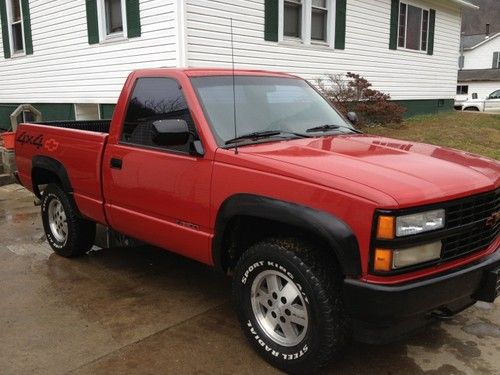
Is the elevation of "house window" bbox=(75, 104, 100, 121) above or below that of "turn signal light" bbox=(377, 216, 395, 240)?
above

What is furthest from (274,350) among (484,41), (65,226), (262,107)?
(484,41)

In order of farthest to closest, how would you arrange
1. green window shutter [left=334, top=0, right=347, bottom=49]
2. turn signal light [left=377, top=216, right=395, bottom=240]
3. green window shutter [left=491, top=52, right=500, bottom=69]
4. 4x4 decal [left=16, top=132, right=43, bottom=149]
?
green window shutter [left=491, top=52, right=500, bottom=69], green window shutter [left=334, top=0, right=347, bottom=49], 4x4 decal [left=16, top=132, right=43, bottom=149], turn signal light [left=377, top=216, right=395, bottom=240]

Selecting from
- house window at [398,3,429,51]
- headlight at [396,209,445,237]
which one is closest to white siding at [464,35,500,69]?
house window at [398,3,429,51]

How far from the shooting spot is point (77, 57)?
11.6 meters

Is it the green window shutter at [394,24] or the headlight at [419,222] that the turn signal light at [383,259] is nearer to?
the headlight at [419,222]

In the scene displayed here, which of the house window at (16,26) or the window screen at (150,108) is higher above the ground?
the house window at (16,26)

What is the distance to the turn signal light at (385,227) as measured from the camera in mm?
2547

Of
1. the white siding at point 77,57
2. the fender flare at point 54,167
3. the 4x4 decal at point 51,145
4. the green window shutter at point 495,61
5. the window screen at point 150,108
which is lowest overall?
the fender flare at point 54,167

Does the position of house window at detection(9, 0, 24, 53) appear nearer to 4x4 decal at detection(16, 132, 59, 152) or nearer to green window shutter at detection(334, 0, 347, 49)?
green window shutter at detection(334, 0, 347, 49)

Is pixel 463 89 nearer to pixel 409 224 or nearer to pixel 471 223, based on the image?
pixel 471 223

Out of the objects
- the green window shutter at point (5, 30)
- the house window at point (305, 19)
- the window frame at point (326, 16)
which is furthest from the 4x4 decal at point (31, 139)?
the green window shutter at point (5, 30)

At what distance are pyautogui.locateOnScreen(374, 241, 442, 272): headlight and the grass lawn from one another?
8419 millimetres

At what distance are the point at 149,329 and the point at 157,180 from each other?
42.0 inches

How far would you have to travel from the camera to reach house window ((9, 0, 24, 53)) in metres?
13.8
